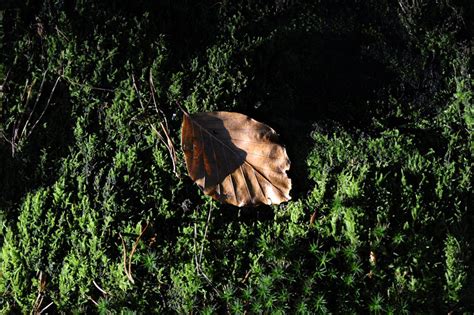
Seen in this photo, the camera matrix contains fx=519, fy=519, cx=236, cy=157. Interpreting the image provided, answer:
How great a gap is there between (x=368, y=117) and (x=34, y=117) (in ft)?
5.12

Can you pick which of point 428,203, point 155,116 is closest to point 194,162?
point 155,116

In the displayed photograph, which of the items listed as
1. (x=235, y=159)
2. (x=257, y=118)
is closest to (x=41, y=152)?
(x=235, y=159)

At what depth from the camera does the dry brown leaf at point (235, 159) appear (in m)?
2.22

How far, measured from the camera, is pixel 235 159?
2256mm

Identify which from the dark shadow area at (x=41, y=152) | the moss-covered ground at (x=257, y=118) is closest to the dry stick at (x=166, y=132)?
the moss-covered ground at (x=257, y=118)

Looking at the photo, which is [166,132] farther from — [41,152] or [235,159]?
[41,152]

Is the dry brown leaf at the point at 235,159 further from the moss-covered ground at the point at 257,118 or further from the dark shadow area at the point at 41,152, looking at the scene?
the dark shadow area at the point at 41,152

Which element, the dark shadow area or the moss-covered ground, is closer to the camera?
the moss-covered ground

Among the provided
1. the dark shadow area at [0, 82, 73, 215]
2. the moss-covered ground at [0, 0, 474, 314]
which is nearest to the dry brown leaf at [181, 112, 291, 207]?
the moss-covered ground at [0, 0, 474, 314]

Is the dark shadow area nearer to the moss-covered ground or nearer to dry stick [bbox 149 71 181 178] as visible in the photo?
the moss-covered ground

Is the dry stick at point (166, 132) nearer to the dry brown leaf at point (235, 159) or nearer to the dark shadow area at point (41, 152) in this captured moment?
the dry brown leaf at point (235, 159)

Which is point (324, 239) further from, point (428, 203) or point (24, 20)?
point (24, 20)

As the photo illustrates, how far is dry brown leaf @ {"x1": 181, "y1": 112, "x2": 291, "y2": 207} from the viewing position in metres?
2.22

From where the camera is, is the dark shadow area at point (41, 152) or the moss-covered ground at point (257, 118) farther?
the dark shadow area at point (41, 152)
